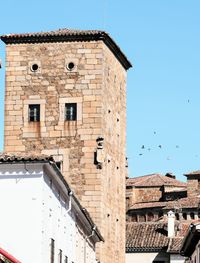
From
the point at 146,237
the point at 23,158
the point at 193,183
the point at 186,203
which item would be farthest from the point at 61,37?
the point at 193,183

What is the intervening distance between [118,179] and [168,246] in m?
21.2

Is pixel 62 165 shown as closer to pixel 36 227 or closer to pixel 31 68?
pixel 31 68

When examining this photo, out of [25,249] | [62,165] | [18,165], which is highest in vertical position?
[62,165]

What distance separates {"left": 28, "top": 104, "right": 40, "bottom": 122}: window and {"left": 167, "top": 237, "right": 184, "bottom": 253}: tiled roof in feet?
80.2

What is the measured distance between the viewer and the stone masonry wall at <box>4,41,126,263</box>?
201 feet

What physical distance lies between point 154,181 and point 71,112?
296 feet

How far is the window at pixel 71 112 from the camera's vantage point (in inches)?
2457

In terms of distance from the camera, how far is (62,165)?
61.2 m

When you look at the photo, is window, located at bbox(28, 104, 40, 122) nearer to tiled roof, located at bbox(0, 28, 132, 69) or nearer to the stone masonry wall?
the stone masonry wall

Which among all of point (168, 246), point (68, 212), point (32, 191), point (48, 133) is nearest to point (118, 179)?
point (48, 133)

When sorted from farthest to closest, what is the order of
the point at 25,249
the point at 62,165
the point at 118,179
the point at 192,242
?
the point at 118,179 → the point at 62,165 → the point at 192,242 → the point at 25,249

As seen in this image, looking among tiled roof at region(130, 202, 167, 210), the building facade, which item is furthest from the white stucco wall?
tiled roof at region(130, 202, 167, 210)

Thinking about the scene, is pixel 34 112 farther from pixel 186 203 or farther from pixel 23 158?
pixel 186 203

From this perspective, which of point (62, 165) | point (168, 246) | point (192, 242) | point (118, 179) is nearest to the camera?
point (192, 242)
